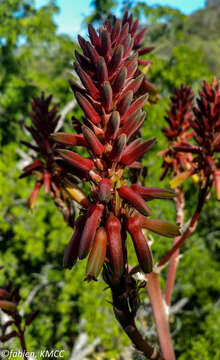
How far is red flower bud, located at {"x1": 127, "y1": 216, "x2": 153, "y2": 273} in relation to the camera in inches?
31.4

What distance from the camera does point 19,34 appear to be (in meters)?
9.19

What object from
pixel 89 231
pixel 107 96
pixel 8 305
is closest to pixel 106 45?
pixel 107 96

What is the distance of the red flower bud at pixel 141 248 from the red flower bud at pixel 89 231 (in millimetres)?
103

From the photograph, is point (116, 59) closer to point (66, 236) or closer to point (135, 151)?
point (135, 151)

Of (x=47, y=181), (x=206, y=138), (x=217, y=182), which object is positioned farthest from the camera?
(x=47, y=181)

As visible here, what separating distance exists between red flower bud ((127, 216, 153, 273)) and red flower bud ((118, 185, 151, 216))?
62mm

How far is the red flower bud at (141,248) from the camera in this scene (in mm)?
Result: 797

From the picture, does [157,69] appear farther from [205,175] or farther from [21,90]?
[205,175]

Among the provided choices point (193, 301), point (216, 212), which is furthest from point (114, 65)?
point (216, 212)

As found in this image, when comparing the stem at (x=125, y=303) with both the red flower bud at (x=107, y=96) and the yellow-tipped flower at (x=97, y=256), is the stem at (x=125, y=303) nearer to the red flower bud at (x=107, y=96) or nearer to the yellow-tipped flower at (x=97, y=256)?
the yellow-tipped flower at (x=97, y=256)

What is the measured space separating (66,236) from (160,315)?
507 cm

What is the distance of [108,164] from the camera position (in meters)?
0.90

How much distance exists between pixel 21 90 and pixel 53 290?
5619 mm

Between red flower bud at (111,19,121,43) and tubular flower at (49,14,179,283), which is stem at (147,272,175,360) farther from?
red flower bud at (111,19,121,43)
